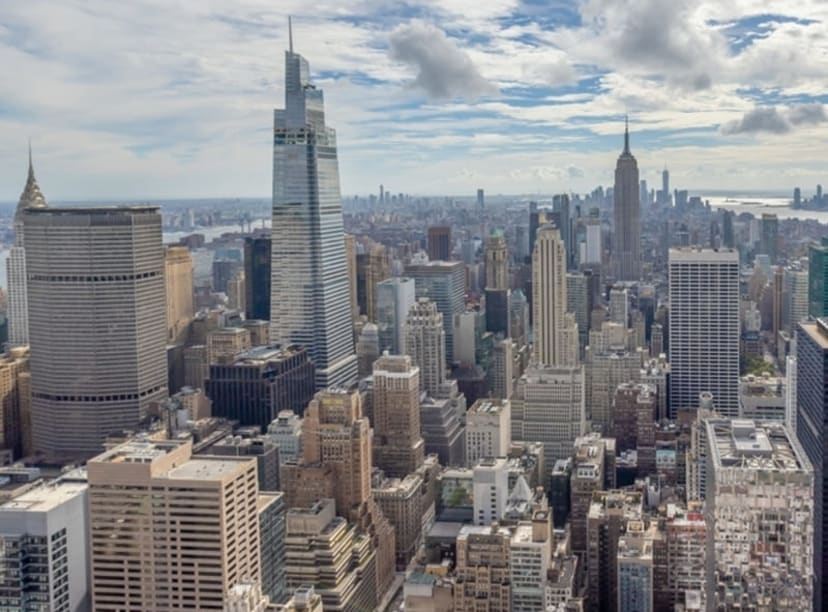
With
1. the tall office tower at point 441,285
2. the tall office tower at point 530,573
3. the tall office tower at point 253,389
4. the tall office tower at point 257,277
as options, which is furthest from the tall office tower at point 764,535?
the tall office tower at point 441,285

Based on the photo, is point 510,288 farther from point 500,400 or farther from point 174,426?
point 174,426

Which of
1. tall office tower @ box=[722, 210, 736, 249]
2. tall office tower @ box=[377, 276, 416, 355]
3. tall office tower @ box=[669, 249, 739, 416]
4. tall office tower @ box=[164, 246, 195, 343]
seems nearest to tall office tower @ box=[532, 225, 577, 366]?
tall office tower @ box=[669, 249, 739, 416]

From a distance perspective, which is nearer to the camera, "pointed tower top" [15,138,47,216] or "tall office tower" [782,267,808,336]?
"pointed tower top" [15,138,47,216]

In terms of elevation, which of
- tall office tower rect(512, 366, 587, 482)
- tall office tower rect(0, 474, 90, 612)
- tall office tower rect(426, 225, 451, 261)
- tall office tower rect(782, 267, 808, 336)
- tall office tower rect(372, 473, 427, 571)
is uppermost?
tall office tower rect(426, 225, 451, 261)

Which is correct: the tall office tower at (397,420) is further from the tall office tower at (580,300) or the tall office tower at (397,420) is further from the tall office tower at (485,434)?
the tall office tower at (580,300)

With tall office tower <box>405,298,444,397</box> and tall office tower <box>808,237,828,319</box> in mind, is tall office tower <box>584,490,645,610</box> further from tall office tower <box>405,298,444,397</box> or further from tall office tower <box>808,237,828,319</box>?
tall office tower <box>808,237,828,319</box>

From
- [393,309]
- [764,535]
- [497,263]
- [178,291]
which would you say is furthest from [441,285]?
[764,535]

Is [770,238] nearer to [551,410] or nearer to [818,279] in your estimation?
[818,279]
